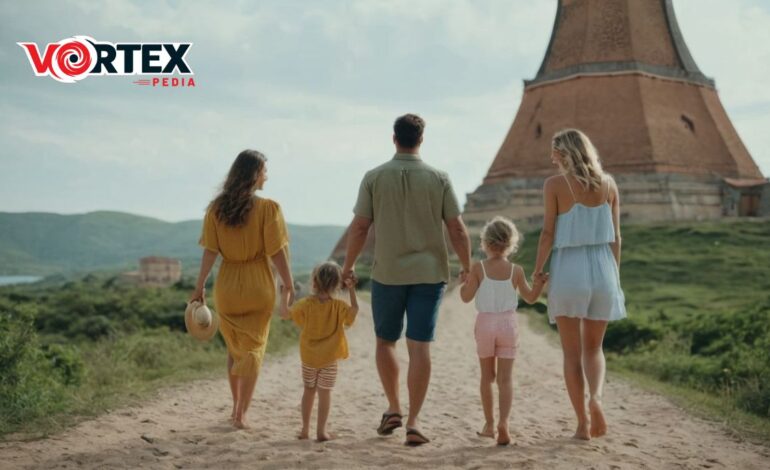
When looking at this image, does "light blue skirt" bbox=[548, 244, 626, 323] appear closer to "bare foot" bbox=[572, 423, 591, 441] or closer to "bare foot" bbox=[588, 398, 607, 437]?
"bare foot" bbox=[588, 398, 607, 437]

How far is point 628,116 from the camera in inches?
1355

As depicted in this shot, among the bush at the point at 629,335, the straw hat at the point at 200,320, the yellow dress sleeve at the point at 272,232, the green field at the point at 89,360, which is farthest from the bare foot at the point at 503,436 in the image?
the bush at the point at 629,335

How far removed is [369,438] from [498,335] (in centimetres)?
106

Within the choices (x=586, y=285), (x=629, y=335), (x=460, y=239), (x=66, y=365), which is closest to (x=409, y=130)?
(x=460, y=239)

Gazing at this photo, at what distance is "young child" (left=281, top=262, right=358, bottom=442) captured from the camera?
5.12 meters

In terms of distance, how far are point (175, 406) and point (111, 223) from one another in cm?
15265

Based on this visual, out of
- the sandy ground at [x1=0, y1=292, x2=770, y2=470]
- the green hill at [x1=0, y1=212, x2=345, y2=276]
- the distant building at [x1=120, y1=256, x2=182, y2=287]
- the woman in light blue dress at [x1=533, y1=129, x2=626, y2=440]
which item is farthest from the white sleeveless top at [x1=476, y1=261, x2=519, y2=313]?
the green hill at [x1=0, y1=212, x2=345, y2=276]

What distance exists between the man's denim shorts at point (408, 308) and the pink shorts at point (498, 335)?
0.33 meters

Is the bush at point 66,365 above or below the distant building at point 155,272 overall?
below

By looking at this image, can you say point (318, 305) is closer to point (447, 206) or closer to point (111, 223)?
point (447, 206)

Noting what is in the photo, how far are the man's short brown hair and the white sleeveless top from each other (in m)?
0.90

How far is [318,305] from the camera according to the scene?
16.9 ft

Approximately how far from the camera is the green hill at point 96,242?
11388 cm

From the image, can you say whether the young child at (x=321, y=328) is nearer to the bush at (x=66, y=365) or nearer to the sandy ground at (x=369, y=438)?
the sandy ground at (x=369, y=438)
